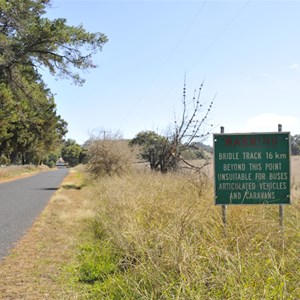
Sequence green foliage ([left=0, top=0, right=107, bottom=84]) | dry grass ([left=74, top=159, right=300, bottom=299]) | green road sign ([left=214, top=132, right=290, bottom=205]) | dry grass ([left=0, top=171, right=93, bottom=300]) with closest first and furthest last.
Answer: dry grass ([left=74, top=159, right=300, bottom=299]) → dry grass ([left=0, top=171, right=93, bottom=300]) → green road sign ([left=214, top=132, right=290, bottom=205]) → green foliage ([left=0, top=0, right=107, bottom=84])

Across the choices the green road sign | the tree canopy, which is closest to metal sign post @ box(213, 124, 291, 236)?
the green road sign

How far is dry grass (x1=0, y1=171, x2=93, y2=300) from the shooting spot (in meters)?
5.52

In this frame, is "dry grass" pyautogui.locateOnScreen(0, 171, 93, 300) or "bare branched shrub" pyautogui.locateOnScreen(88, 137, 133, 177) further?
"bare branched shrub" pyautogui.locateOnScreen(88, 137, 133, 177)

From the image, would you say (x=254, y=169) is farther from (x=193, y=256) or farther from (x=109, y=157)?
(x=109, y=157)

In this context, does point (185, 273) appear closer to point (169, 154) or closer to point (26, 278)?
point (26, 278)

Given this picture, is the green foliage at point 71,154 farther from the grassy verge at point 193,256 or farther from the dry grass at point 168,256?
the grassy verge at point 193,256

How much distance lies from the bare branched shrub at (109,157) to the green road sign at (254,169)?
1871 cm

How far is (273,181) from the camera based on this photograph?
6.26 metres

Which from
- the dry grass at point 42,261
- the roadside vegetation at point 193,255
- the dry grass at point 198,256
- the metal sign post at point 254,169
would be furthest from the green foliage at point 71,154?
the metal sign post at point 254,169

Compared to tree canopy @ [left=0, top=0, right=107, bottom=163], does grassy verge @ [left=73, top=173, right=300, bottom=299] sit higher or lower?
lower

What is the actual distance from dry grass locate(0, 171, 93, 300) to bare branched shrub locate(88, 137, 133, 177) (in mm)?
13686

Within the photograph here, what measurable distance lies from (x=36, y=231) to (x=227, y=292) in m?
7.51

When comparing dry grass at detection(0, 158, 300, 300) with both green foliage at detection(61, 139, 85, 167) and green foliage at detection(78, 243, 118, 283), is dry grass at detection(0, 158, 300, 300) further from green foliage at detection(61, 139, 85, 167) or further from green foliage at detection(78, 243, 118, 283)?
green foliage at detection(61, 139, 85, 167)

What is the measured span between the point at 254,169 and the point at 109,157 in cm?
2056
